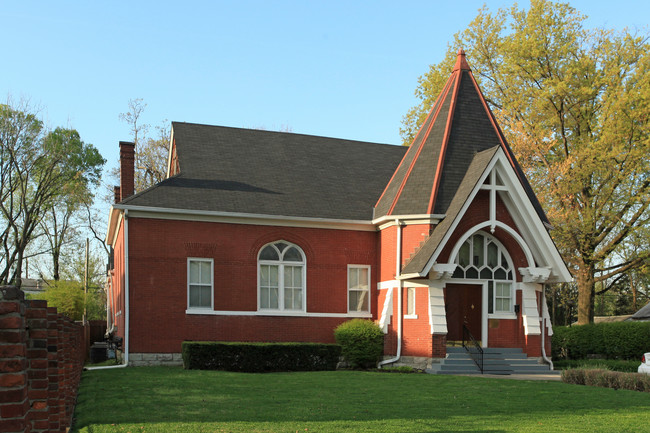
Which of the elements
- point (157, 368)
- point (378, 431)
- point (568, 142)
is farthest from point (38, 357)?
point (568, 142)

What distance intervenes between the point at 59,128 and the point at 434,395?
4374 cm

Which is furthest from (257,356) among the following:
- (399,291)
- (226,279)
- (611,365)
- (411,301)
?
(611,365)

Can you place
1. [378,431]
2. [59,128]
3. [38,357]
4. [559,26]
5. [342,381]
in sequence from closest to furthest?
1. [38,357]
2. [378,431]
3. [342,381]
4. [559,26]
5. [59,128]

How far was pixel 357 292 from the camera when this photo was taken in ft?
79.5

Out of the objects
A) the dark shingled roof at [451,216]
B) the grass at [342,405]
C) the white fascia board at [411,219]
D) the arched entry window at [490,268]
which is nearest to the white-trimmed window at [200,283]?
the grass at [342,405]

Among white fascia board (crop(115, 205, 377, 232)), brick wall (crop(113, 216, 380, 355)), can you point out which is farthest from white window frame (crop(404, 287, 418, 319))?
white fascia board (crop(115, 205, 377, 232))

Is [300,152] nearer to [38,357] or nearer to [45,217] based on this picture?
[38,357]

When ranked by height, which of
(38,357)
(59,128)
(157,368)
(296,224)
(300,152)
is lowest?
(157,368)

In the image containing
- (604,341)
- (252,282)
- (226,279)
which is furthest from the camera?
(604,341)

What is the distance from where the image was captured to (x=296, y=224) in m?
23.4

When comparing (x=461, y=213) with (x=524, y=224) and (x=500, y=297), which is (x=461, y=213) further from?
(x=500, y=297)

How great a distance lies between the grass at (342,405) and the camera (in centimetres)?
1019

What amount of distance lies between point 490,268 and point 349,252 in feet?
16.1

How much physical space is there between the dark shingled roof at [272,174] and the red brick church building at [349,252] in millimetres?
87
